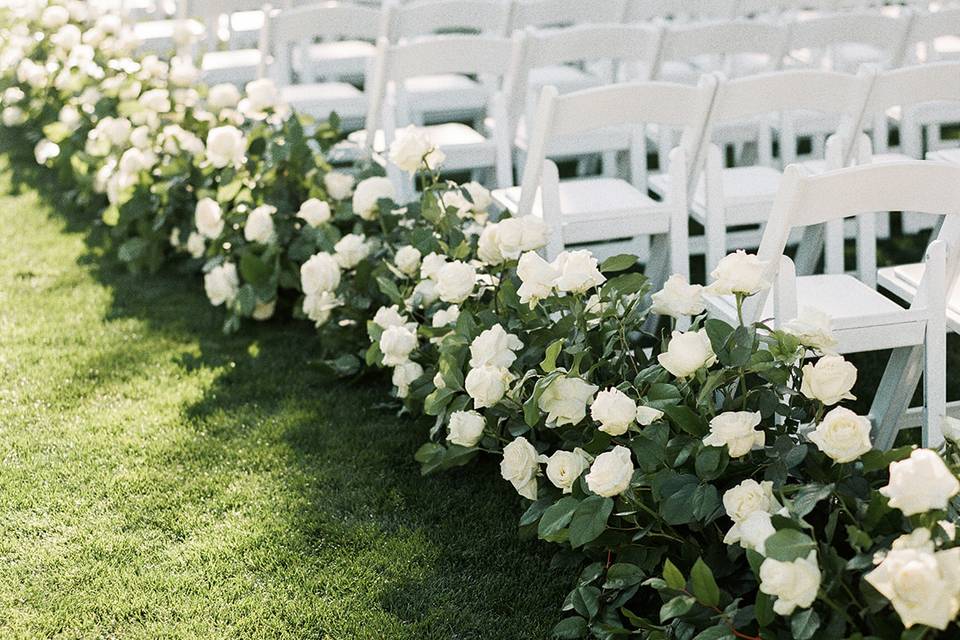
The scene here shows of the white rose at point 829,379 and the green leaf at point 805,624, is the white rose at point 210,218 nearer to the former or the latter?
the white rose at point 829,379

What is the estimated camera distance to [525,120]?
214 inches

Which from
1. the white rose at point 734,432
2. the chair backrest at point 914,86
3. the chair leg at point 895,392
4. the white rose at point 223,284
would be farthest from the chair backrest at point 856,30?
the white rose at point 734,432

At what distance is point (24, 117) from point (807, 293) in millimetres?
5208

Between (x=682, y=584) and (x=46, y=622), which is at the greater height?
(x=682, y=584)

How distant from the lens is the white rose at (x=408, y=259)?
393 centimetres

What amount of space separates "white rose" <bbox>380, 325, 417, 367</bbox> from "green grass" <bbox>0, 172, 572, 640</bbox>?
14.1 inches

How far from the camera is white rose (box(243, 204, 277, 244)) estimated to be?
4.57m

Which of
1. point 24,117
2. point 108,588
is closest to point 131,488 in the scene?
point 108,588

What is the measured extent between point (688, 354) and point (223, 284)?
2.42 meters

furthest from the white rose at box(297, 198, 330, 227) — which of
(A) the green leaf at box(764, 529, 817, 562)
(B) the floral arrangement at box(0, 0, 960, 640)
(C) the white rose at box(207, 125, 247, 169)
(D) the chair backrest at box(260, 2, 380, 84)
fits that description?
(A) the green leaf at box(764, 529, 817, 562)

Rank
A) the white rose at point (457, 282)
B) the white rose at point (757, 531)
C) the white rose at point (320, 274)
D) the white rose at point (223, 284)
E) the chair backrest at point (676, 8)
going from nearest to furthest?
the white rose at point (757, 531) → the white rose at point (457, 282) → the white rose at point (320, 274) → the white rose at point (223, 284) → the chair backrest at point (676, 8)

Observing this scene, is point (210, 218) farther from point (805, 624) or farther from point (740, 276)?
point (805, 624)

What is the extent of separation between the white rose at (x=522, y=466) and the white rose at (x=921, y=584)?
1.12 metres

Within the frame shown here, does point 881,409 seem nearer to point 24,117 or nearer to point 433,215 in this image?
point 433,215
